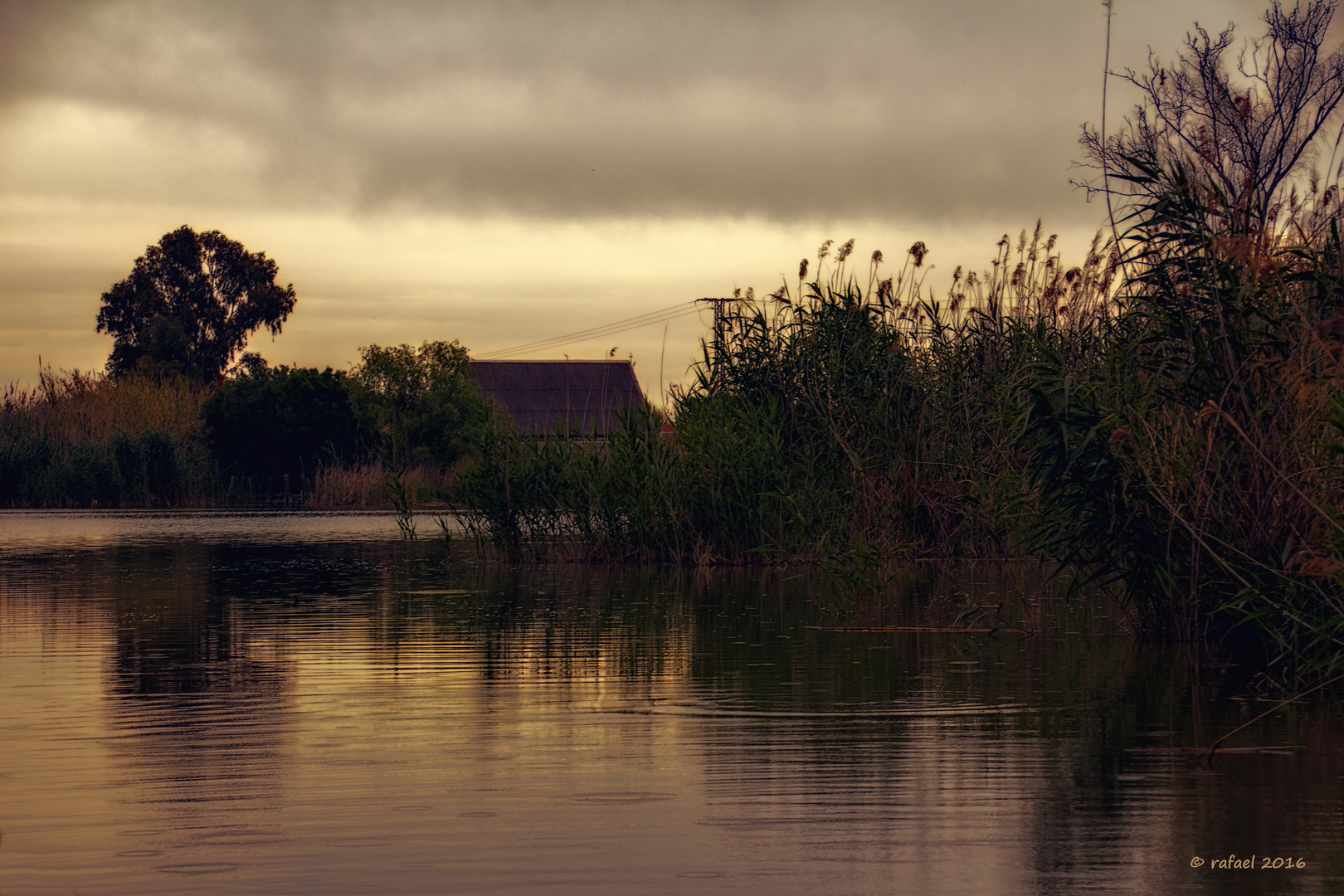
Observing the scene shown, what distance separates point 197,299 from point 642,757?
2790 inches

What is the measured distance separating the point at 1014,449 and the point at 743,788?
34.0 ft

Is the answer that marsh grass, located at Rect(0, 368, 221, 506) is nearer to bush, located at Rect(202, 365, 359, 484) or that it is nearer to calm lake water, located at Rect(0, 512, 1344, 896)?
bush, located at Rect(202, 365, 359, 484)

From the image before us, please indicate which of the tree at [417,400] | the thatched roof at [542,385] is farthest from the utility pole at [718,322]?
the thatched roof at [542,385]

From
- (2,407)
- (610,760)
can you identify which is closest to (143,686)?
(610,760)

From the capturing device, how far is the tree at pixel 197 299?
238 feet

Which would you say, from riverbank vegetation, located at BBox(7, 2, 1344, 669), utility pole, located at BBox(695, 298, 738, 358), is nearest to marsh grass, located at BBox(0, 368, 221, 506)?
riverbank vegetation, located at BBox(7, 2, 1344, 669)

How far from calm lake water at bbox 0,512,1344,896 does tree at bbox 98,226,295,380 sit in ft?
204

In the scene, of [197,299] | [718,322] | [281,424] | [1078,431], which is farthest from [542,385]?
[1078,431]

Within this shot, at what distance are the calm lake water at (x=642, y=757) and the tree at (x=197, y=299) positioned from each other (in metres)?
62.1

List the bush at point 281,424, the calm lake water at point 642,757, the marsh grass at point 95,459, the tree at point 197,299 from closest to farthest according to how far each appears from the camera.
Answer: the calm lake water at point 642,757, the marsh grass at point 95,459, the bush at point 281,424, the tree at point 197,299

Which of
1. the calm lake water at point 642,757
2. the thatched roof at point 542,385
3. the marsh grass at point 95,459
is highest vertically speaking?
the thatched roof at point 542,385

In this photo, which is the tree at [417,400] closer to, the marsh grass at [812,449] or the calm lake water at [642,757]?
the marsh grass at [812,449]

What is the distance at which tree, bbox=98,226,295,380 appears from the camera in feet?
238

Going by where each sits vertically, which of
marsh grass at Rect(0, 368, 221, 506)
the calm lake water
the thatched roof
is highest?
the thatched roof
